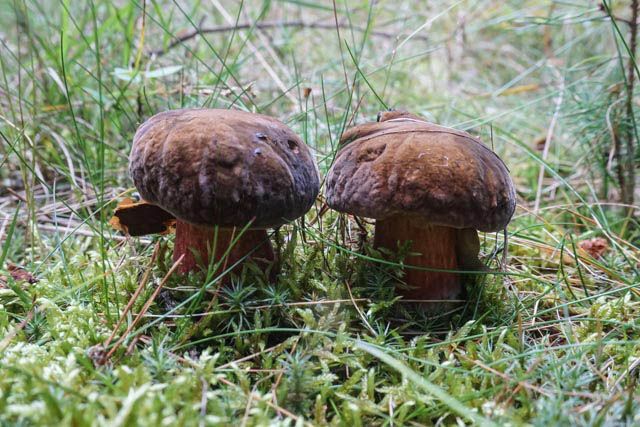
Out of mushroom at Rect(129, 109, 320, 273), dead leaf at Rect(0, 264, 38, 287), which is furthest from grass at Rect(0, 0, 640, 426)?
mushroom at Rect(129, 109, 320, 273)

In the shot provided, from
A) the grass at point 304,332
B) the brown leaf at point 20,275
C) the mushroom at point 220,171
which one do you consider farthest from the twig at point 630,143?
the brown leaf at point 20,275

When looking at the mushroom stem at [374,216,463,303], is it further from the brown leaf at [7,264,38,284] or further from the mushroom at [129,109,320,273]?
the brown leaf at [7,264,38,284]

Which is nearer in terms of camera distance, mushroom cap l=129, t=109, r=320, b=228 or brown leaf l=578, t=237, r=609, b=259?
mushroom cap l=129, t=109, r=320, b=228

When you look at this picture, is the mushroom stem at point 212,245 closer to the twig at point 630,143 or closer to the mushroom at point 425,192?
the mushroom at point 425,192

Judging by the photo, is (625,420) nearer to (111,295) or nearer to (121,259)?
(111,295)

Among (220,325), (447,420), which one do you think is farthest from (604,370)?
(220,325)

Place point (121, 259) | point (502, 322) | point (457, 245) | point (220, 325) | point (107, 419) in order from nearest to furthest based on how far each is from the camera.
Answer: point (107, 419) < point (220, 325) < point (502, 322) < point (457, 245) < point (121, 259)

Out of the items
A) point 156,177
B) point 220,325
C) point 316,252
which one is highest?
point 156,177
